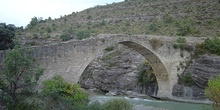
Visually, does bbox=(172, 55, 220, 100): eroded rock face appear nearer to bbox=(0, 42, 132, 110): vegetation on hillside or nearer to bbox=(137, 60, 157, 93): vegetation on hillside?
bbox=(137, 60, 157, 93): vegetation on hillside

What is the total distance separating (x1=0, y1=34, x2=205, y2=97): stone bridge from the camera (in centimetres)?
1905

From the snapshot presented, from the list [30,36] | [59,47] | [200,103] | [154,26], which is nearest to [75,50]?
[59,47]

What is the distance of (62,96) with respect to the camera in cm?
1479

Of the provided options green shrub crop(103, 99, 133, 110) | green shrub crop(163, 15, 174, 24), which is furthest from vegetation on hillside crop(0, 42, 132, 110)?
green shrub crop(163, 15, 174, 24)

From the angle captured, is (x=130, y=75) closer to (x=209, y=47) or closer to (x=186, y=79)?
(x=186, y=79)

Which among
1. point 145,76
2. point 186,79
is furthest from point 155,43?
point 145,76

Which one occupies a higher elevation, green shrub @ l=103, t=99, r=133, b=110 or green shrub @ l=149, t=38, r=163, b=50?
green shrub @ l=149, t=38, r=163, b=50

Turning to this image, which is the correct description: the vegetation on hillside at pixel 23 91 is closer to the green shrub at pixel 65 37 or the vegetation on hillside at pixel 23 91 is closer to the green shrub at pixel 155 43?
the green shrub at pixel 155 43

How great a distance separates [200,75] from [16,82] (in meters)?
20.4

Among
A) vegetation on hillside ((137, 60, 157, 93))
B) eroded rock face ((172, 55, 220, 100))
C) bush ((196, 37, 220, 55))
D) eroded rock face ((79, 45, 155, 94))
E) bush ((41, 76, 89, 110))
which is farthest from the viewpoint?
eroded rock face ((79, 45, 155, 94))

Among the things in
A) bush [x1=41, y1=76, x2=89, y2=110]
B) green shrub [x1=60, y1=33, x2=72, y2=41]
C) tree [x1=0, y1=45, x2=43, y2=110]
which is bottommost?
bush [x1=41, y1=76, x2=89, y2=110]

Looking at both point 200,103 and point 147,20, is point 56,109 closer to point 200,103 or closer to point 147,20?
point 200,103

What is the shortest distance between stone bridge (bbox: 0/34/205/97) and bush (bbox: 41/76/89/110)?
2875mm

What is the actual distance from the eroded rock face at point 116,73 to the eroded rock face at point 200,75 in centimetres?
414
